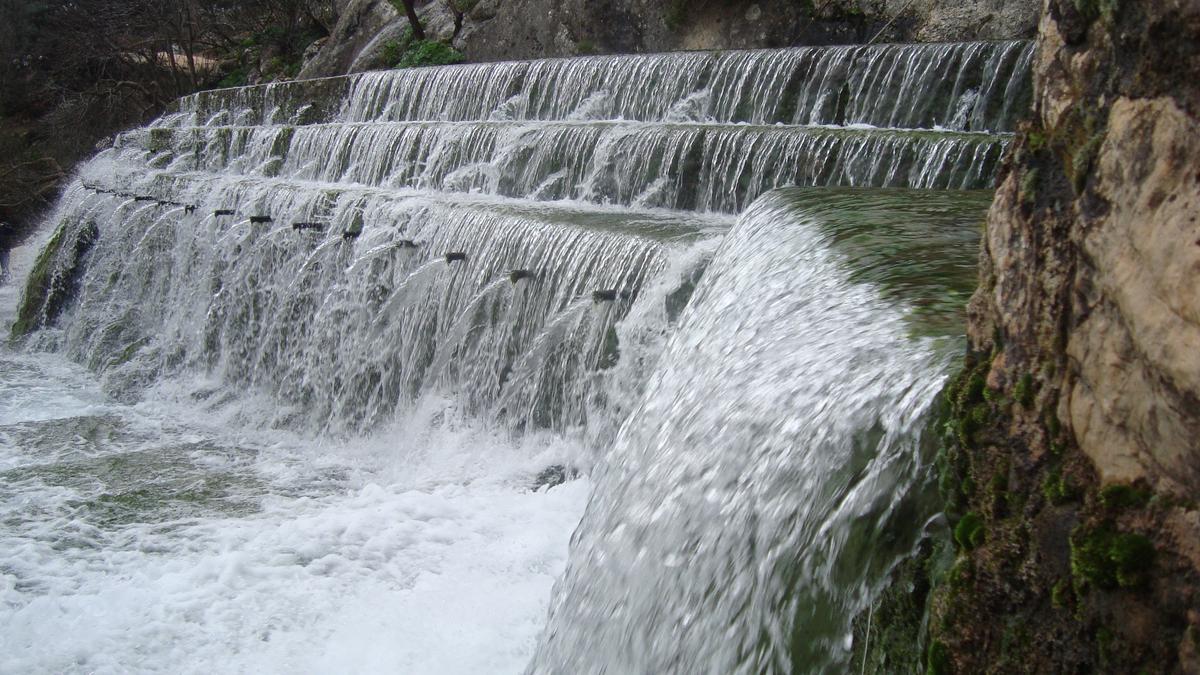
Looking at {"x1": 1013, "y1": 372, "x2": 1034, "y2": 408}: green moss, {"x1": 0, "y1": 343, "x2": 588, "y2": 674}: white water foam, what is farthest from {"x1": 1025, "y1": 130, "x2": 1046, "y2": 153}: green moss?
{"x1": 0, "y1": 343, "x2": 588, "y2": 674}: white water foam

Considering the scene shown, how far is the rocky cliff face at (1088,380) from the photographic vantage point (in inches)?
49.1

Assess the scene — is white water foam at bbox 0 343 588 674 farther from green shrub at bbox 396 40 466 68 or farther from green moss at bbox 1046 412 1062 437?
green shrub at bbox 396 40 466 68

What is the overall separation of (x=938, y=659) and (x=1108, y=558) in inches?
18.2

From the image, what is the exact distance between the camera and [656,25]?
40.9ft

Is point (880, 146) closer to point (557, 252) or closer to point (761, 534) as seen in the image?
point (557, 252)

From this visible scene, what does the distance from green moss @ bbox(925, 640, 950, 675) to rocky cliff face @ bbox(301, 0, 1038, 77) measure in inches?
323

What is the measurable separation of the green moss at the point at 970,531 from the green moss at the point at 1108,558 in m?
0.22

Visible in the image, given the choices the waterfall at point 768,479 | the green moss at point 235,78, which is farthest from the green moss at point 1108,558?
the green moss at point 235,78

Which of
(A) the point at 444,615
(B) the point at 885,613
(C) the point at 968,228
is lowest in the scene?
(A) the point at 444,615

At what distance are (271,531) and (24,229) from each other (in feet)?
52.3

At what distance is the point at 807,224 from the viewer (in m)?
3.56

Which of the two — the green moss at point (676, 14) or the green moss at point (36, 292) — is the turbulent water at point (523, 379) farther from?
the green moss at point (676, 14)

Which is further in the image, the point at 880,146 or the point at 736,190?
the point at 736,190

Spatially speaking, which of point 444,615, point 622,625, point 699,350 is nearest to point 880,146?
point 699,350
